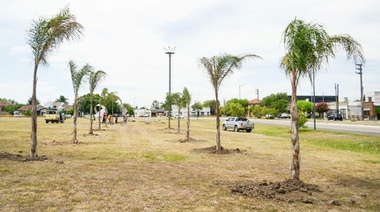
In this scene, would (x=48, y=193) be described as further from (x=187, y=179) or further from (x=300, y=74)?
(x=300, y=74)

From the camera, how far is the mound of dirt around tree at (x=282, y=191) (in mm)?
6797

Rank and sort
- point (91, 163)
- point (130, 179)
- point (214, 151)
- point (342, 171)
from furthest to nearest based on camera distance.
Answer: point (214, 151) → point (91, 163) → point (342, 171) → point (130, 179)

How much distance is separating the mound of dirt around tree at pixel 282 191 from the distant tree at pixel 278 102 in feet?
304

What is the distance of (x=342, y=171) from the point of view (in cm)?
1049

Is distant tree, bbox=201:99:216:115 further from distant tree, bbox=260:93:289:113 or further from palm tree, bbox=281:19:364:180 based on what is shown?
palm tree, bbox=281:19:364:180

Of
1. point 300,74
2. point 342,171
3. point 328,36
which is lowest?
point 342,171

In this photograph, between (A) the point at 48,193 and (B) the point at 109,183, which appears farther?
(B) the point at 109,183

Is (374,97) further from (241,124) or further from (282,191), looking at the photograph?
(282,191)

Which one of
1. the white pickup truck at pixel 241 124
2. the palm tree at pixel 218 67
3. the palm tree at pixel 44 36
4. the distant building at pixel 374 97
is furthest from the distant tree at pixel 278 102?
the palm tree at pixel 44 36

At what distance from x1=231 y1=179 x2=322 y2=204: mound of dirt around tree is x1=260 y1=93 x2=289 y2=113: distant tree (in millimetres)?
92680

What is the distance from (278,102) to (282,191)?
310 feet

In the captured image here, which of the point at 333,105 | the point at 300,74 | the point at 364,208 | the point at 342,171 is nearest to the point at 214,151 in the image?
the point at 342,171

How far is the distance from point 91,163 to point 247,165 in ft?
18.5

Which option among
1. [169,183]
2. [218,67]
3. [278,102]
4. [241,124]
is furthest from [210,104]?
[169,183]
